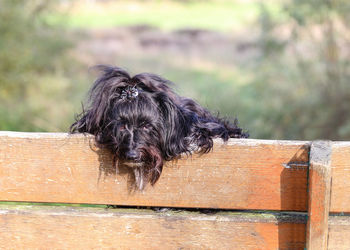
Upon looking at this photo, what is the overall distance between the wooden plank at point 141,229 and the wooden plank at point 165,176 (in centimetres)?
6

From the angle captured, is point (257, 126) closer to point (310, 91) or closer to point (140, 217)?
point (310, 91)

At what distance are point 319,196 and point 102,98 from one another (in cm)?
141

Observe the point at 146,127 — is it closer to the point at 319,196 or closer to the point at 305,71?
the point at 319,196

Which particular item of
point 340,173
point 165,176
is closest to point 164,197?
point 165,176

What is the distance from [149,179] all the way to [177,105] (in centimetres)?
71

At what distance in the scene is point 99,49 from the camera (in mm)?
19906

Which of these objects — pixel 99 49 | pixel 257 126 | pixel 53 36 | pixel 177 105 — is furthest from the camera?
pixel 99 49

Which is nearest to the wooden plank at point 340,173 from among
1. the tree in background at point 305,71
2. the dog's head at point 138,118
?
the dog's head at point 138,118

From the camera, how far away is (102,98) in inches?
116

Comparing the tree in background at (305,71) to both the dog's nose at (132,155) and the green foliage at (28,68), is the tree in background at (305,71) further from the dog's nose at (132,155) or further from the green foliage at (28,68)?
the dog's nose at (132,155)

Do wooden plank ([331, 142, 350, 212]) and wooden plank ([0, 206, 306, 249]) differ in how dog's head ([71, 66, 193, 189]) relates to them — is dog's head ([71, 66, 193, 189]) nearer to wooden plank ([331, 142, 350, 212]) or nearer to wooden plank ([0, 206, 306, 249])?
wooden plank ([0, 206, 306, 249])

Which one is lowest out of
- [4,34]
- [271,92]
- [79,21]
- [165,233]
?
[165,233]

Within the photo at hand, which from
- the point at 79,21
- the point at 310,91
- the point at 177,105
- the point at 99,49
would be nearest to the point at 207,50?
the point at 99,49

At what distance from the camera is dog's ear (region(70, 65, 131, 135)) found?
2893 mm
